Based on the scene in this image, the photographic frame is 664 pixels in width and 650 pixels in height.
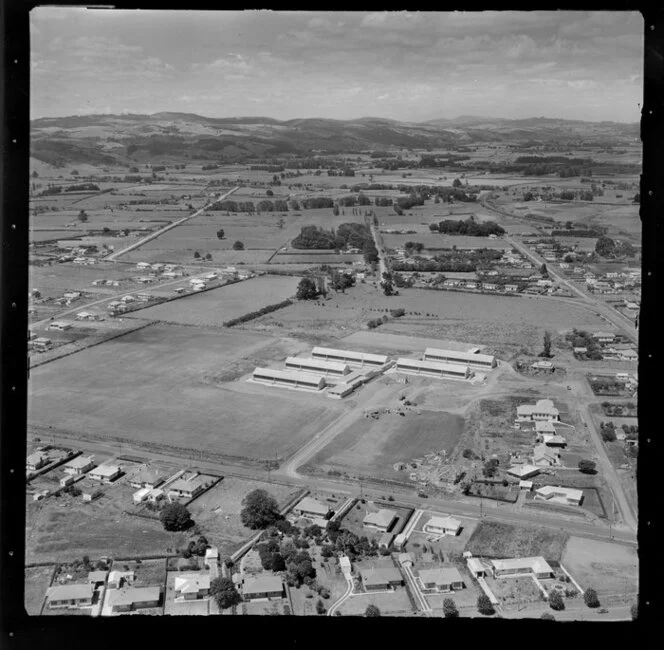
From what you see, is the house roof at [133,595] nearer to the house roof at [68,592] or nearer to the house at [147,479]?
the house roof at [68,592]

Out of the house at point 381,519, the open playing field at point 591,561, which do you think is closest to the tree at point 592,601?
the open playing field at point 591,561

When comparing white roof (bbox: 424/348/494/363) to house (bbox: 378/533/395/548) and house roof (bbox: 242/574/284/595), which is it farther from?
house roof (bbox: 242/574/284/595)

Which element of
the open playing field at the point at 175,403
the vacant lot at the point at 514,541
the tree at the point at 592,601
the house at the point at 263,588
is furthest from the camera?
the open playing field at the point at 175,403

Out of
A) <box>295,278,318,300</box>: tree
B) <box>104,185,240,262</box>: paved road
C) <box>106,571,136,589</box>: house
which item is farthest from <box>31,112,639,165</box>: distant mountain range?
<box>106,571,136,589</box>: house

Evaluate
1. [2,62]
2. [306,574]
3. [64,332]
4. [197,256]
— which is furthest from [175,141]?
[2,62]

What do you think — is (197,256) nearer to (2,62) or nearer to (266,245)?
(266,245)

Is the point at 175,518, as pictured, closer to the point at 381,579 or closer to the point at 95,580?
the point at 381,579

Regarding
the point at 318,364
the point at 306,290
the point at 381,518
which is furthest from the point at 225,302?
the point at 381,518
